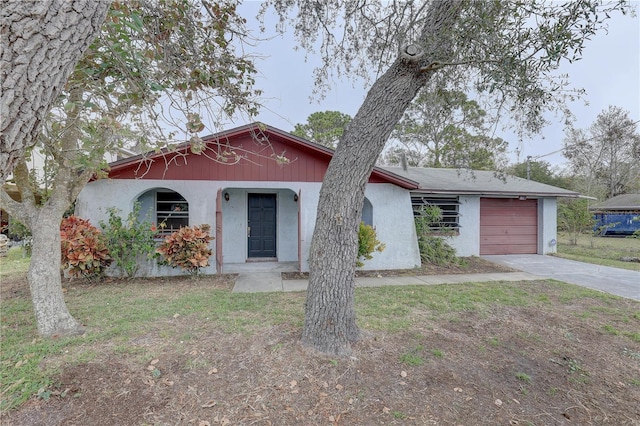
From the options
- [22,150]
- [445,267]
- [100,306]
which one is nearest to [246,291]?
[100,306]

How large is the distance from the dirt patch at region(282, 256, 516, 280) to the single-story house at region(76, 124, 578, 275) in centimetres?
30

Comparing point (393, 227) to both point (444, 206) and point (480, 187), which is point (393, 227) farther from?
point (480, 187)

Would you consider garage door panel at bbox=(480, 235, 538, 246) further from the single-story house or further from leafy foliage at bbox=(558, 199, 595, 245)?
leafy foliage at bbox=(558, 199, 595, 245)

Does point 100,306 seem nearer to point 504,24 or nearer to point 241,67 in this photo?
point 241,67

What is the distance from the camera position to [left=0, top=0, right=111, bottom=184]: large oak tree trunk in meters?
1.07

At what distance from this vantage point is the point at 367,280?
6.93 meters

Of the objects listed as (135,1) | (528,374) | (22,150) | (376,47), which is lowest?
(528,374)

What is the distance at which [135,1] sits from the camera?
3.17m

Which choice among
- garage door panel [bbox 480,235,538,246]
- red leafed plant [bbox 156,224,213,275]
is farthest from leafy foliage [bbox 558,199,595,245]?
red leafed plant [bbox 156,224,213,275]

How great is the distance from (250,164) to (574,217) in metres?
15.1

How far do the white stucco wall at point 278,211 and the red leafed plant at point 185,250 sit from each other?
25.1 inches

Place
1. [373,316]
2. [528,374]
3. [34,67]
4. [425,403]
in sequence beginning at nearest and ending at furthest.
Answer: [34,67] < [425,403] < [528,374] < [373,316]

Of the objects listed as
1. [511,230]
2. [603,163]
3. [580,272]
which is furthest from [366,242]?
[603,163]

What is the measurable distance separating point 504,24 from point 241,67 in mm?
3411
